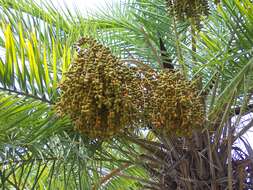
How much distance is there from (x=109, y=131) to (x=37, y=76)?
469mm

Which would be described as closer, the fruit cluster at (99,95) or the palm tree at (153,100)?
the fruit cluster at (99,95)

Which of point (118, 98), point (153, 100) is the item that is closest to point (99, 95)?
point (118, 98)

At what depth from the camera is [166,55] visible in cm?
293

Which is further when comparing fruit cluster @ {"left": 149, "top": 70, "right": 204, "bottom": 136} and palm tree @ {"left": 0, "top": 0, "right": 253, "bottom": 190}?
palm tree @ {"left": 0, "top": 0, "right": 253, "bottom": 190}

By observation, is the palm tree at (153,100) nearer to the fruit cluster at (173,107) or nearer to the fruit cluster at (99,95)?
the fruit cluster at (173,107)

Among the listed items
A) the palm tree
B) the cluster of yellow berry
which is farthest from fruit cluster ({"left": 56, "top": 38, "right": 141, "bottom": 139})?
the palm tree

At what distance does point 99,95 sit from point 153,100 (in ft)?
0.77

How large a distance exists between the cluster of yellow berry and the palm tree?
4.9 inches

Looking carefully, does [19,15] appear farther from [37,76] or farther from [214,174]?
[214,174]

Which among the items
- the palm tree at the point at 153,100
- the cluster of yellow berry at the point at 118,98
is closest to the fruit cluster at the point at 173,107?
the cluster of yellow berry at the point at 118,98

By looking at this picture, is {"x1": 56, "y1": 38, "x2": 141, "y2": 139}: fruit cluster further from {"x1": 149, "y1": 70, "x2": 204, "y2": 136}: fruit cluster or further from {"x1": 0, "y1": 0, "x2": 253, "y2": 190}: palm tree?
{"x1": 0, "y1": 0, "x2": 253, "y2": 190}: palm tree

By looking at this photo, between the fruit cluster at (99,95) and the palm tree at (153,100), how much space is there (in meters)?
0.22

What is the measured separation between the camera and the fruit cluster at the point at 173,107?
193 cm

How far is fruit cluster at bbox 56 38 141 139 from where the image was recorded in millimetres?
1844
